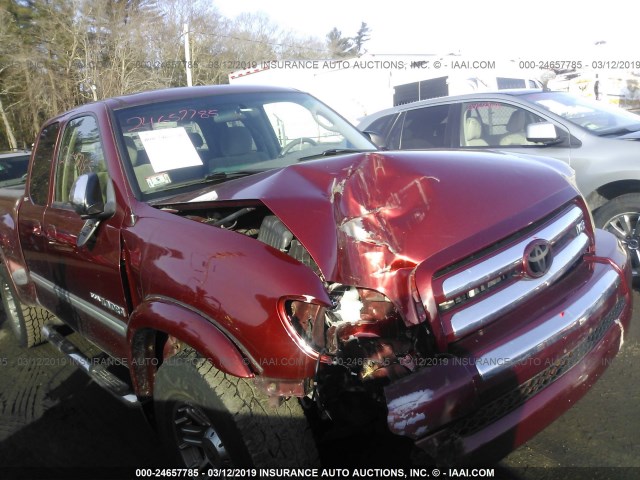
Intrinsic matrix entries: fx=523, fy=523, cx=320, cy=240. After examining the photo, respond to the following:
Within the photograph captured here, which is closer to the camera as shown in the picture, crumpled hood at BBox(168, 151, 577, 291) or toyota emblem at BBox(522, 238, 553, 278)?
crumpled hood at BBox(168, 151, 577, 291)

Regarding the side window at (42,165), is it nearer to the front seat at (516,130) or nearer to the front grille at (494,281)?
the front grille at (494,281)

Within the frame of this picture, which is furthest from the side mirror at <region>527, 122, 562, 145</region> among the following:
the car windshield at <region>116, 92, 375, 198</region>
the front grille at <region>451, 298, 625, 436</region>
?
the front grille at <region>451, 298, 625, 436</region>

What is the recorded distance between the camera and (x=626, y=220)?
4.59 meters

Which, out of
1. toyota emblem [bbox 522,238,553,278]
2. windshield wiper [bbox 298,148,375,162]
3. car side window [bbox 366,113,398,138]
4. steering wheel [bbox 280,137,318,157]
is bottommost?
toyota emblem [bbox 522,238,553,278]

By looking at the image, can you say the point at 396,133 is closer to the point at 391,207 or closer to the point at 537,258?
the point at 537,258

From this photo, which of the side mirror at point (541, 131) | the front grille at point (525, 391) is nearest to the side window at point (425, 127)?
the side mirror at point (541, 131)

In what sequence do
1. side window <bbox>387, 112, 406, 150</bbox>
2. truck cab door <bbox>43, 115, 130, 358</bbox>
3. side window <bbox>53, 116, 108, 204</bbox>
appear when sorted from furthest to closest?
side window <bbox>387, 112, 406, 150</bbox> → side window <bbox>53, 116, 108, 204</bbox> → truck cab door <bbox>43, 115, 130, 358</bbox>

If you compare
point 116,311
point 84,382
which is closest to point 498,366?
point 116,311

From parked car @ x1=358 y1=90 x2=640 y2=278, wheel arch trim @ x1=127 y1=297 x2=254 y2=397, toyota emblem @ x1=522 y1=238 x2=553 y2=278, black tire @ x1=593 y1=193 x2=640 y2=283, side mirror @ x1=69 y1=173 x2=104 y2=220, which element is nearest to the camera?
wheel arch trim @ x1=127 y1=297 x2=254 y2=397

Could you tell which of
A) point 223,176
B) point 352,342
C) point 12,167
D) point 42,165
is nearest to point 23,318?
point 42,165

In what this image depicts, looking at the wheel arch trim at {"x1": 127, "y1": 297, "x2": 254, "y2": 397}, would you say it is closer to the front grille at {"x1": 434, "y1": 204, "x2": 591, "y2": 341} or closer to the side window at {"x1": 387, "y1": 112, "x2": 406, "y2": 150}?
the front grille at {"x1": 434, "y1": 204, "x2": 591, "y2": 341}

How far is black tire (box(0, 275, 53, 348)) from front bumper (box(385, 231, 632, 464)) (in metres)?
3.99

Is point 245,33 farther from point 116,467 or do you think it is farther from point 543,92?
point 116,467

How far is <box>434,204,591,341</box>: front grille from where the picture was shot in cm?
195
